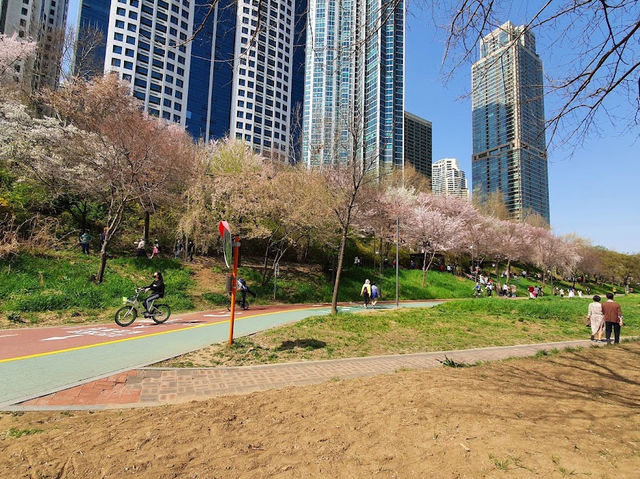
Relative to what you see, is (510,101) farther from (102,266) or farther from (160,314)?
(102,266)

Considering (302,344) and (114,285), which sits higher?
(114,285)

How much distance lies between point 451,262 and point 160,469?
163ft

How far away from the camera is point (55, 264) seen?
16.0 meters

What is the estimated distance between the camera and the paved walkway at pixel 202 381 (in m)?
4.91

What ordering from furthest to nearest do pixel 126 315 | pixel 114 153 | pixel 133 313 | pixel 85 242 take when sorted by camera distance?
pixel 85 242 → pixel 114 153 → pixel 133 313 → pixel 126 315

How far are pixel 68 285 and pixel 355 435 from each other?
16.1 metres

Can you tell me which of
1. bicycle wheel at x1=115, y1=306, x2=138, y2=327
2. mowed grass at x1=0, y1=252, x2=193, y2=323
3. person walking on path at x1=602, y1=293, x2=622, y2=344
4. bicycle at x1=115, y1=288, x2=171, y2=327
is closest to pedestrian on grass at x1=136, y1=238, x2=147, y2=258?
mowed grass at x1=0, y1=252, x2=193, y2=323

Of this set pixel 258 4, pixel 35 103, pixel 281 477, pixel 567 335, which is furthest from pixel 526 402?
pixel 35 103

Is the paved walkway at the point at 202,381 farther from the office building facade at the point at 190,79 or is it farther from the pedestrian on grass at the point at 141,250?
the office building facade at the point at 190,79

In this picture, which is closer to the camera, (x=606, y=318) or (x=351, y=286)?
(x=606, y=318)

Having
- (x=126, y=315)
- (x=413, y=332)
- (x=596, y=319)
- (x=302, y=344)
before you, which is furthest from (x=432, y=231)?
(x=126, y=315)

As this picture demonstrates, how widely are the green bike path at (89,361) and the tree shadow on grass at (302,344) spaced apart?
75.9 inches

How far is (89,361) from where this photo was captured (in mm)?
7074

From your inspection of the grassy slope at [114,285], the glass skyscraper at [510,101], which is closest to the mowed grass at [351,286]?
the grassy slope at [114,285]
